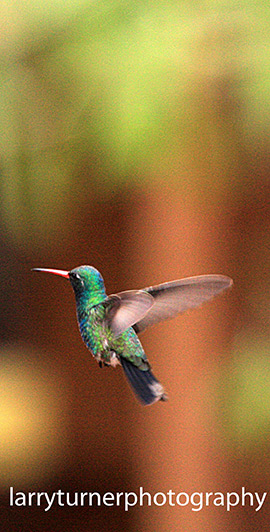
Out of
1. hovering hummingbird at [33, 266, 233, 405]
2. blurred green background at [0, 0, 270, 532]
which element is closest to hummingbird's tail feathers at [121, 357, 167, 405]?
hovering hummingbird at [33, 266, 233, 405]

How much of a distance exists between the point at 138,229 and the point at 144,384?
0.30 m

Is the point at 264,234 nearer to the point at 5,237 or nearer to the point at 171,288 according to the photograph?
the point at 5,237

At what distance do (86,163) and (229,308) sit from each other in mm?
171

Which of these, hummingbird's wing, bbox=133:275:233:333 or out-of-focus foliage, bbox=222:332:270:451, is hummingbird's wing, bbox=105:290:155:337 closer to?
hummingbird's wing, bbox=133:275:233:333

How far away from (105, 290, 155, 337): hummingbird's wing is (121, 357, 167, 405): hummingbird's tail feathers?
26 millimetres

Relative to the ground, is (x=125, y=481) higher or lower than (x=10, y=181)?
lower

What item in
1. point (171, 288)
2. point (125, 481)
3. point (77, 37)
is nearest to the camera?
point (171, 288)

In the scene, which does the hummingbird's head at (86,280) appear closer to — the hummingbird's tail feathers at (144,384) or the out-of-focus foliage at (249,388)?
the hummingbird's tail feathers at (144,384)

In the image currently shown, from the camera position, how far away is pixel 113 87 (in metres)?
0.46

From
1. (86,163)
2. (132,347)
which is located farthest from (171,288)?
(86,163)

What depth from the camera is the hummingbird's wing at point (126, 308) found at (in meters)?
0.20

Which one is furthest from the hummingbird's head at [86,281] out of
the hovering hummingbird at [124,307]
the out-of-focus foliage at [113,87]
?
the out-of-focus foliage at [113,87]

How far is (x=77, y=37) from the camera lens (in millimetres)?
461

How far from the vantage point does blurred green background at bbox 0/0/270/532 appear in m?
0.46
